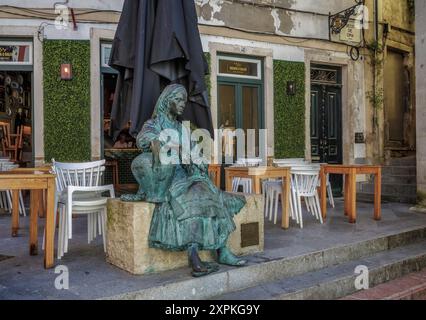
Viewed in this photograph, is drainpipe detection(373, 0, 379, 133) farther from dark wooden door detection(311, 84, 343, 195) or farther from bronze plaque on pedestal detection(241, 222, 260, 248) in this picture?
bronze plaque on pedestal detection(241, 222, 260, 248)

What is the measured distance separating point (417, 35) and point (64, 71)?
5870mm

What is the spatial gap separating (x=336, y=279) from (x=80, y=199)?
7.65 feet

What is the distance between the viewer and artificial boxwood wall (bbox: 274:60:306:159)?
337 inches

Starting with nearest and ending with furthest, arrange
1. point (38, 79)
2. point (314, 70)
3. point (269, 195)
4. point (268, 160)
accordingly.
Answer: point (269, 195), point (38, 79), point (268, 160), point (314, 70)

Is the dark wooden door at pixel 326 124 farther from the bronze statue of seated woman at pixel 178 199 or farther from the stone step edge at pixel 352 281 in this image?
the bronze statue of seated woman at pixel 178 199

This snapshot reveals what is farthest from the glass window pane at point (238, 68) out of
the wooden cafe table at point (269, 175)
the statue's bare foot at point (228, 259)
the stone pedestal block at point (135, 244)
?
the statue's bare foot at point (228, 259)

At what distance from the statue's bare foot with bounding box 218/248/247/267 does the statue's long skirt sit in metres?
0.09

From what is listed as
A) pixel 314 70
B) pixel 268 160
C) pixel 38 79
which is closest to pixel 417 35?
pixel 314 70

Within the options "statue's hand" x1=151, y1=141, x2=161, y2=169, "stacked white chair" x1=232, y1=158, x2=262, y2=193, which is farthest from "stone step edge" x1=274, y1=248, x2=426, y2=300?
"stacked white chair" x1=232, y1=158, x2=262, y2=193

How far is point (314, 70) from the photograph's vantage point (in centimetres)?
924
